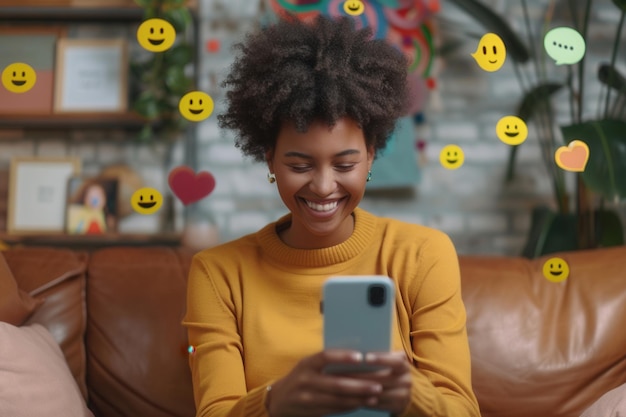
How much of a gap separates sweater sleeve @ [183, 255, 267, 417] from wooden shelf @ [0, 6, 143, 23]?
145cm

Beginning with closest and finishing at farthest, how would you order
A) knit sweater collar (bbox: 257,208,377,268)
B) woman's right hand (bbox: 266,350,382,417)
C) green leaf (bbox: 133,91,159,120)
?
woman's right hand (bbox: 266,350,382,417)
knit sweater collar (bbox: 257,208,377,268)
green leaf (bbox: 133,91,159,120)

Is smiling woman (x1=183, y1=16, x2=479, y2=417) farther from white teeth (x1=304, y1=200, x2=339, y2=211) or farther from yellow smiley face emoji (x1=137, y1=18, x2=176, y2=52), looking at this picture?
yellow smiley face emoji (x1=137, y1=18, x2=176, y2=52)

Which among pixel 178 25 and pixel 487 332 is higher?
pixel 178 25

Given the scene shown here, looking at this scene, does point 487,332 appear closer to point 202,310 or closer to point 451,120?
point 202,310

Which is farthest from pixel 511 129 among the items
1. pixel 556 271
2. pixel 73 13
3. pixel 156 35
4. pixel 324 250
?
pixel 73 13

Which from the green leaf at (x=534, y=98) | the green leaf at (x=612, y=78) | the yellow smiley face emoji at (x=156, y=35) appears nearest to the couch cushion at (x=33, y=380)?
the yellow smiley face emoji at (x=156, y=35)

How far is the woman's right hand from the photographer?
3.24 feet

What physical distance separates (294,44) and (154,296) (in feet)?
2.50

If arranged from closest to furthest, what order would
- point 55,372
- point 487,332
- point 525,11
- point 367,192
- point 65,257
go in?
1. point 55,372
2. point 487,332
3. point 65,257
4. point 525,11
5. point 367,192

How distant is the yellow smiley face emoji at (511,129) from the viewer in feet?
5.83

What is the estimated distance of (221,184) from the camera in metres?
2.71

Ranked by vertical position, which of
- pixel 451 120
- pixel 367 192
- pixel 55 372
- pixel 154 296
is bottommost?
pixel 55 372

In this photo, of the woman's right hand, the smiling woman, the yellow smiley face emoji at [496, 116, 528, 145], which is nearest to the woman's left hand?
the woman's right hand

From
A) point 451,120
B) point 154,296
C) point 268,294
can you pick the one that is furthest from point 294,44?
point 451,120
